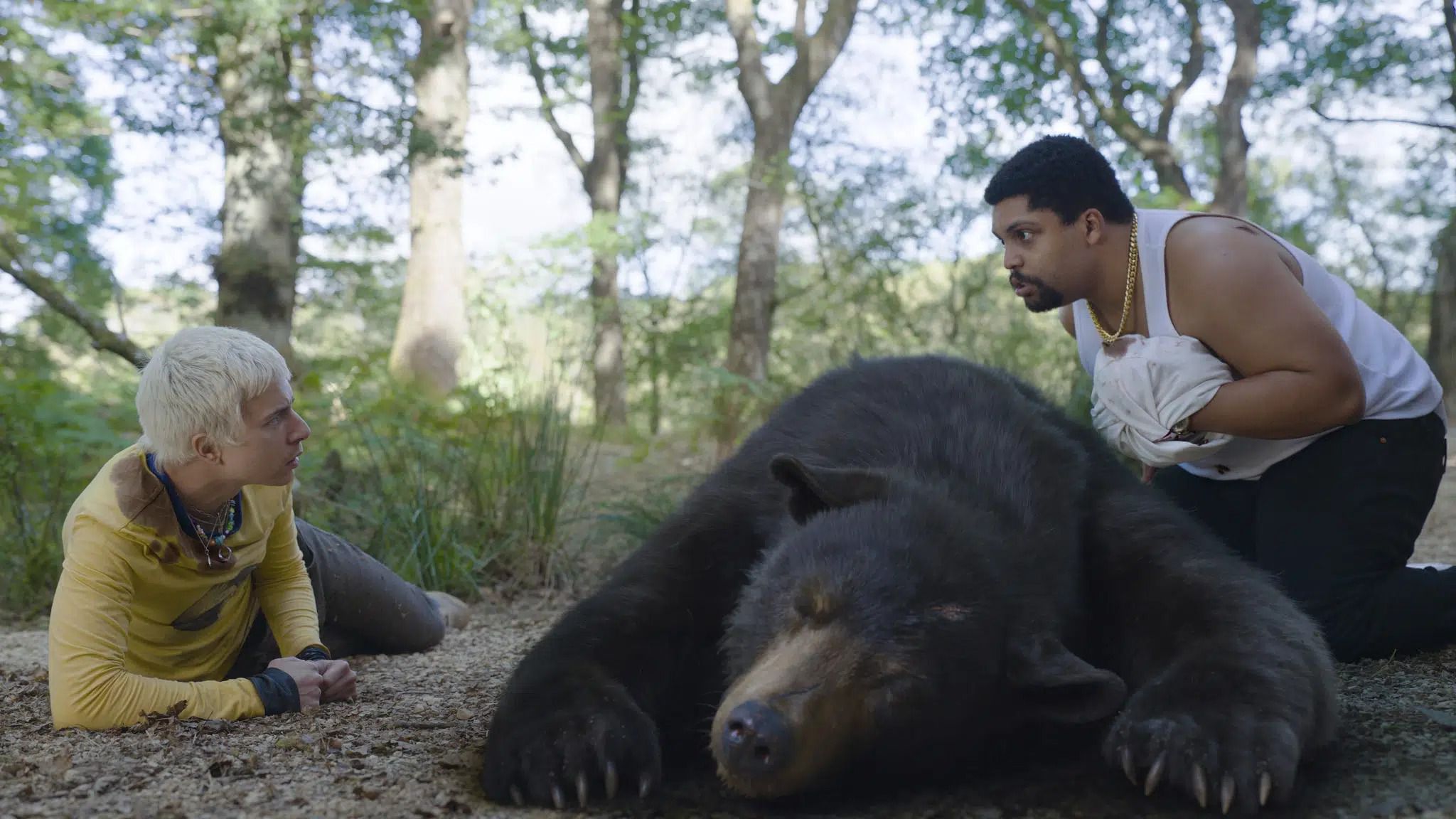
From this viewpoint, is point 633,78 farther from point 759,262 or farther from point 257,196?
point 257,196

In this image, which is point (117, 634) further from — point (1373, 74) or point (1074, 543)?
point (1373, 74)

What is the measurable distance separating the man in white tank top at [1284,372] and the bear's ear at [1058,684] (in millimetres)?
1676

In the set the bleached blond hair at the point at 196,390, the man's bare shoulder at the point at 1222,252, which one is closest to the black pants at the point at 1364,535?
the man's bare shoulder at the point at 1222,252

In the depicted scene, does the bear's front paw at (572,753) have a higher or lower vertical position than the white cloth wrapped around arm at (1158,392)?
lower

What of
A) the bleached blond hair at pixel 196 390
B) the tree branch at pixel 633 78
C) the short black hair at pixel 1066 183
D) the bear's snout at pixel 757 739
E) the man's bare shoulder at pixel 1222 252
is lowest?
the bear's snout at pixel 757 739

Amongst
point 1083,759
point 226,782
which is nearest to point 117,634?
point 226,782

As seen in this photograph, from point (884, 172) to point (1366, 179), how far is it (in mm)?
17894

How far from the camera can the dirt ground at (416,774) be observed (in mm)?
2191

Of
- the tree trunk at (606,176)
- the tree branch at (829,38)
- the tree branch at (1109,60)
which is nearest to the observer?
the tree branch at (829,38)

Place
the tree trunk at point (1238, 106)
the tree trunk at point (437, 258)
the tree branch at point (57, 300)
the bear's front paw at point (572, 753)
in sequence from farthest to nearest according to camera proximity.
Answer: the tree trunk at point (1238, 106) → the tree trunk at point (437, 258) → the tree branch at point (57, 300) → the bear's front paw at point (572, 753)

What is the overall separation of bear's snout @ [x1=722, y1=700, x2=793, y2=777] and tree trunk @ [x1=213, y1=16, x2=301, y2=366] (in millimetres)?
6309

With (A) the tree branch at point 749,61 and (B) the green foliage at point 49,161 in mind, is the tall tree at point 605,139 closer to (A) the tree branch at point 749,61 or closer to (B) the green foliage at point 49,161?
(A) the tree branch at point 749,61

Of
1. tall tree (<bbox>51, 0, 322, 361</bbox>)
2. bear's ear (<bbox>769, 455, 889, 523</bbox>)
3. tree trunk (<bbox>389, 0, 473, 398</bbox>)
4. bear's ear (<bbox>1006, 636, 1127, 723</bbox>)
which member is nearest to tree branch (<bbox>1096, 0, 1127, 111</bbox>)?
tree trunk (<bbox>389, 0, 473, 398</bbox>)

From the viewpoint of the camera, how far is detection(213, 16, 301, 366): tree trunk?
725cm
